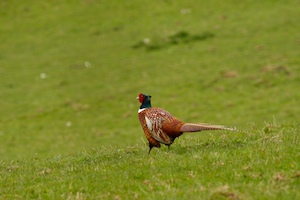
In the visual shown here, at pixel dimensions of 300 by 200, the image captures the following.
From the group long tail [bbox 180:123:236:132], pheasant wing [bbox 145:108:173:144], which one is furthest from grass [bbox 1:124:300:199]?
long tail [bbox 180:123:236:132]

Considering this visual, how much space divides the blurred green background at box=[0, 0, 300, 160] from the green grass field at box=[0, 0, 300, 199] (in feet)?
0.28

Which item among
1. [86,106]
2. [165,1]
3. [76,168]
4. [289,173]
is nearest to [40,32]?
[165,1]

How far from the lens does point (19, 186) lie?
1135 cm

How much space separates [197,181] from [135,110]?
23688mm

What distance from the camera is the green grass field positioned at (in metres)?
10.7

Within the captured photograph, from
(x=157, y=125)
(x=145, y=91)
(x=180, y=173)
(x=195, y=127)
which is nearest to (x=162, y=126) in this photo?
(x=157, y=125)

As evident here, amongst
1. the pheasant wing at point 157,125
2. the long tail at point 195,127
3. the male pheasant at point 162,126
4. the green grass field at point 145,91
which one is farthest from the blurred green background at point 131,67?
the long tail at point 195,127

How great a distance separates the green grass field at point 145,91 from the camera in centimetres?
1068

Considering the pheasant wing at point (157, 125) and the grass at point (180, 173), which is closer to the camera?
the grass at point (180, 173)

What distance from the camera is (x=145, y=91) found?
35719 millimetres

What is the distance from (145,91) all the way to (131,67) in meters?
4.68

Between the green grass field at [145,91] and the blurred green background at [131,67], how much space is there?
0.28 feet

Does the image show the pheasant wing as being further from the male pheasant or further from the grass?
the grass

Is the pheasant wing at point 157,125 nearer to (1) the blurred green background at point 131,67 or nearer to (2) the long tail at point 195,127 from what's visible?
(2) the long tail at point 195,127
